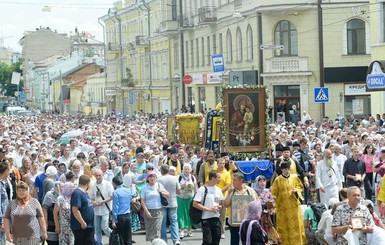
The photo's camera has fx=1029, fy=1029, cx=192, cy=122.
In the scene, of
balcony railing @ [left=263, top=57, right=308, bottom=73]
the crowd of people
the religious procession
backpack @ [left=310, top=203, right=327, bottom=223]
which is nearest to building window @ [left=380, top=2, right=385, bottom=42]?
balcony railing @ [left=263, top=57, right=308, bottom=73]

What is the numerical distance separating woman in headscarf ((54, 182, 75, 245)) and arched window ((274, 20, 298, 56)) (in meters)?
35.4

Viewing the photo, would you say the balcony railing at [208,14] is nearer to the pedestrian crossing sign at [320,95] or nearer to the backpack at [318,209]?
the pedestrian crossing sign at [320,95]

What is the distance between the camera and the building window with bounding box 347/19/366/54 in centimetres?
4988

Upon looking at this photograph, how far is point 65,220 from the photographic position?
51.5 ft

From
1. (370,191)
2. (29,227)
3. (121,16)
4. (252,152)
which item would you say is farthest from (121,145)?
(121,16)

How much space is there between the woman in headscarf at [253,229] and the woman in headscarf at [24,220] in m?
2.78

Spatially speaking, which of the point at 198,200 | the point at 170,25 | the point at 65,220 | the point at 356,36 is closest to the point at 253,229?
the point at 198,200

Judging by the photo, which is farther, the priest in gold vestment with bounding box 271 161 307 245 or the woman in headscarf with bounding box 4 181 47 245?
the priest in gold vestment with bounding box 271 161 307 245

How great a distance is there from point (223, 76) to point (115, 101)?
44.1m

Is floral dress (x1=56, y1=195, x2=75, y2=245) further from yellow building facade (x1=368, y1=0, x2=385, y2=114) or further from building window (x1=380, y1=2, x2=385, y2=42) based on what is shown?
building window (x1=380, y1=2, x2=385, y2=42)

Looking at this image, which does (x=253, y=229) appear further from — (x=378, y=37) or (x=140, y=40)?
(x=140, y=40)

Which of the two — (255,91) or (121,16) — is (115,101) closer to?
(121,16)

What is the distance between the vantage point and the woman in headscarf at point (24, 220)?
555 inches

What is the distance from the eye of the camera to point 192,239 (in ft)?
64.4
